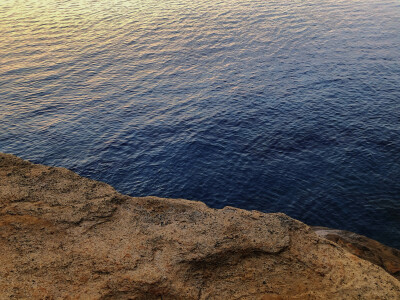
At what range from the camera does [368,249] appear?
25422mm

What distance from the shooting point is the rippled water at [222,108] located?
116ft

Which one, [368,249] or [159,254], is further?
[368,249]

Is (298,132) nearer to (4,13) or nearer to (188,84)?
(188,84)

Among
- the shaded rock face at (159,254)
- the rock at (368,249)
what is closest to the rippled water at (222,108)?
the rock at (368,249)

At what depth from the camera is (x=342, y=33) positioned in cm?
7694

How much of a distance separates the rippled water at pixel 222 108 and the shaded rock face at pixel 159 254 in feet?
43.8

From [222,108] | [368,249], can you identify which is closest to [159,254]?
[368,249]

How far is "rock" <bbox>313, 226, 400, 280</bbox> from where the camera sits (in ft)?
78.4

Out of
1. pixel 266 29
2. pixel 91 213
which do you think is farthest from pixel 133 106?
pixel 266 29

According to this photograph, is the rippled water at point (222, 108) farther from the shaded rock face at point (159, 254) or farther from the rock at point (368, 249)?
the shaded rock face at point (159, 254)

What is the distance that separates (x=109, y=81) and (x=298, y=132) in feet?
99.1

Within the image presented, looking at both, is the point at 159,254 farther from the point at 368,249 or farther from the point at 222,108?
the point at 222,108

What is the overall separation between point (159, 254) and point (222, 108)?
111ft

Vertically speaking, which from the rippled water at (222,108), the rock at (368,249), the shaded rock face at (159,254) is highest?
the shaded rock face at (159,254)
